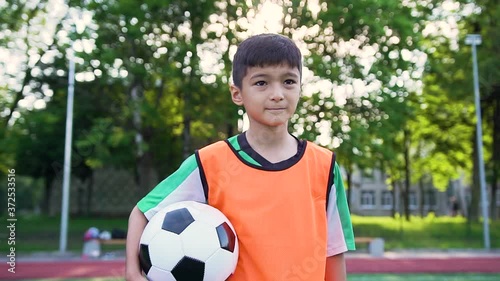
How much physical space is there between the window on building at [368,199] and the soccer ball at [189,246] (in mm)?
66591

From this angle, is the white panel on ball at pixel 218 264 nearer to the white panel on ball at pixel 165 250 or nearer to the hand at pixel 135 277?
the white panel on ball at pixel 165 250

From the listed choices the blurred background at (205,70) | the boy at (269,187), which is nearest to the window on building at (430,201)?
the blurred background at (205,70)

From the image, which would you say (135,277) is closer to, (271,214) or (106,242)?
(271,214)

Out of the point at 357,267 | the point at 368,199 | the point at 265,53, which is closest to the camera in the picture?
the point at 265,53

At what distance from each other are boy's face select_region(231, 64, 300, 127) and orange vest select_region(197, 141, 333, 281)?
19cm

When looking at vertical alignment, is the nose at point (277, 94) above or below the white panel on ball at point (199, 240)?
above

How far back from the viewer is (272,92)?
1.90m

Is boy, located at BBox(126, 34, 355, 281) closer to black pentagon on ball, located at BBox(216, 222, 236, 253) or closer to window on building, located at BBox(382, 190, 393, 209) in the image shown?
black pentagon on ball, located at BBox(216, 222, 236, 253)

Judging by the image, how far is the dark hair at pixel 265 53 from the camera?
6.27 feet

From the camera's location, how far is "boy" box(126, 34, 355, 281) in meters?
1.85

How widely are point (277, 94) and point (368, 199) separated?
6748 cm

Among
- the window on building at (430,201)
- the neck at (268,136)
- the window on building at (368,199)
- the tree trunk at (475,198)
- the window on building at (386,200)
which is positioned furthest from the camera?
the window on building at (386,200)

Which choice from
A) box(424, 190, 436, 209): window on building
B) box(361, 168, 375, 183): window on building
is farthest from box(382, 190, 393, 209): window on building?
box(361, 168, 375, 183): window on building

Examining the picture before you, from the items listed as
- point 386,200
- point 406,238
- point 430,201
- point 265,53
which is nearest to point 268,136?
point 265,53
